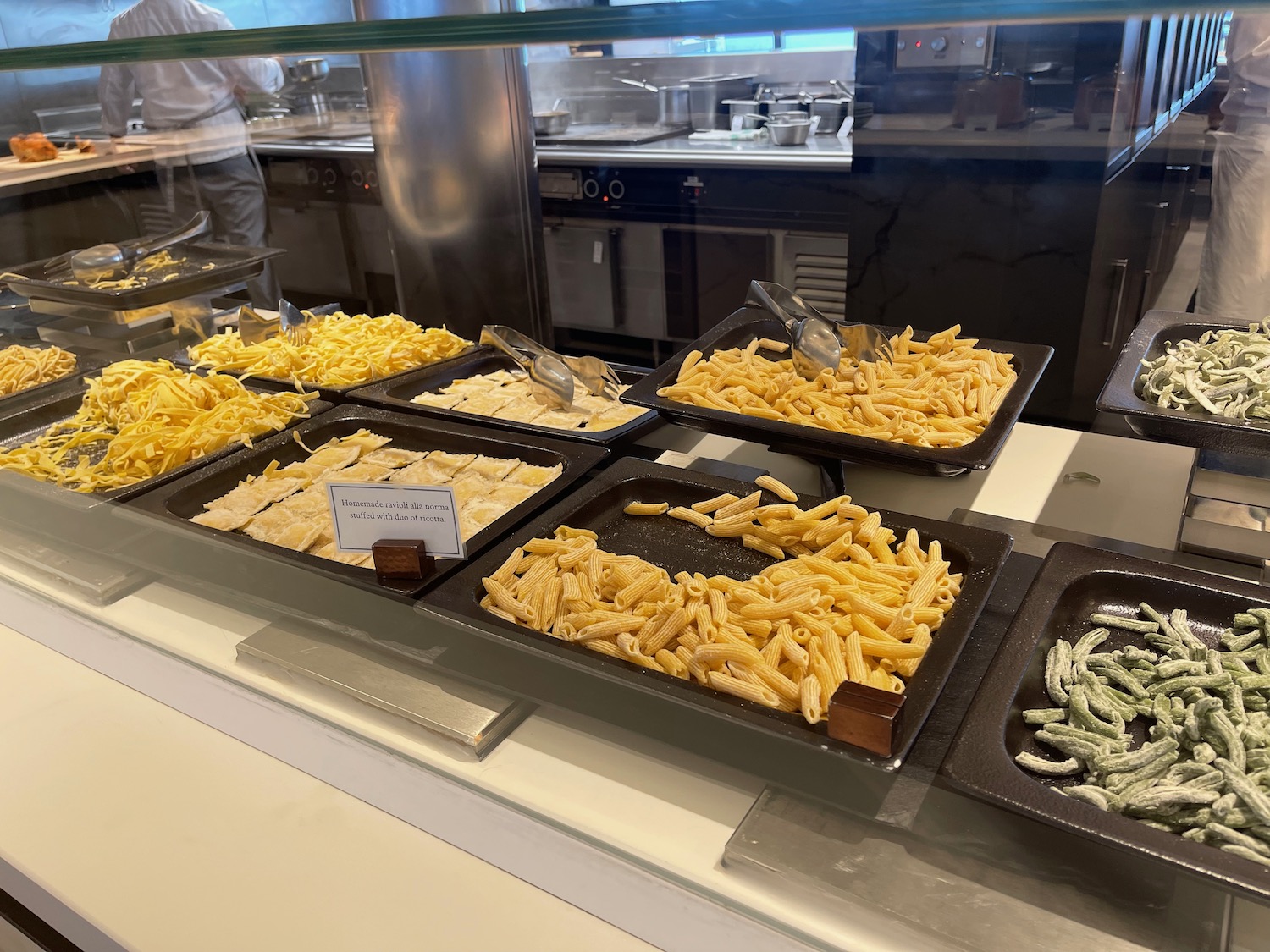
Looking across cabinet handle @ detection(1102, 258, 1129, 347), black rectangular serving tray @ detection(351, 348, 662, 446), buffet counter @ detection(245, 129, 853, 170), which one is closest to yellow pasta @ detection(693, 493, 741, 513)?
black rectangular serving tray @ detection(351, 348, 662, 446)

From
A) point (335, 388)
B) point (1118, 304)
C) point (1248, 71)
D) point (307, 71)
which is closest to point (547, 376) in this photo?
point (335, 388)

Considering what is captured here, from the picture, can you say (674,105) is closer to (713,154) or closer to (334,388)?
(713,154)

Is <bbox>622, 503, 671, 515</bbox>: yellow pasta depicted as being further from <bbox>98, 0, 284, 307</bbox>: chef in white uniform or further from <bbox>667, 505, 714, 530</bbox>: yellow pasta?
<bbox>98, 0, 284, 307</bbox>: chef in white uniform

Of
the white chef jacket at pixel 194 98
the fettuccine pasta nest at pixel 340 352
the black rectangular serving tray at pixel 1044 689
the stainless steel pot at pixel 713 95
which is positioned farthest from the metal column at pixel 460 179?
the stainless steel pot at pixel 713 95

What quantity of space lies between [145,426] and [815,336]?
3.06 feet

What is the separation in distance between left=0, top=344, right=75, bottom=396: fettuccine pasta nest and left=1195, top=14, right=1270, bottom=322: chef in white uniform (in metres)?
2.18

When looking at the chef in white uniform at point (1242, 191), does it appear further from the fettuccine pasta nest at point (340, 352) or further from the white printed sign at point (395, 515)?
the white printed sign at point (395, 515)

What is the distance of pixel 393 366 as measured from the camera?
4.89 ft

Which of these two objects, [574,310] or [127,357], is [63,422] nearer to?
[127,357]

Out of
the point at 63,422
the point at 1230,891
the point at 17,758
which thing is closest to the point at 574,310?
the point at 63,422

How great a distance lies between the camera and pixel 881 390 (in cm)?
112

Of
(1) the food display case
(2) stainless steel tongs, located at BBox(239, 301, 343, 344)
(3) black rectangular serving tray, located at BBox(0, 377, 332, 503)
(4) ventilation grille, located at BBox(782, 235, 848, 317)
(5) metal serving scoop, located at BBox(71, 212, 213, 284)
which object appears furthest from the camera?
(4) ventilation grille, located at BBox(782, 235, 848, 317)

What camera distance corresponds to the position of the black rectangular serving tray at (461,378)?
119 cm

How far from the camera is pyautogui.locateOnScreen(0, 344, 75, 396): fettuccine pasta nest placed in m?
1.54
